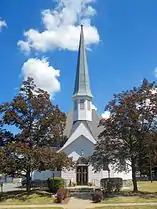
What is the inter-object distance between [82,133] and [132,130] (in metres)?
16.9

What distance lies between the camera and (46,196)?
30938 millimetres

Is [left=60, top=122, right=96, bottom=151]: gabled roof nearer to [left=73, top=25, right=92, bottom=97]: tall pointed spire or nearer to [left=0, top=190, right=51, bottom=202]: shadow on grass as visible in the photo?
[left=73, top=25, right=92, bottom=97]: tall pointed spire

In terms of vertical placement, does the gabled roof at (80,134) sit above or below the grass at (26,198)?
above

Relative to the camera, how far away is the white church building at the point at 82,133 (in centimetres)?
4650

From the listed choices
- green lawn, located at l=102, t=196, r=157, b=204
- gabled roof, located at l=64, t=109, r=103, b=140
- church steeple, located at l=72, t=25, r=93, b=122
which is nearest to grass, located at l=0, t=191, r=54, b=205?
green lawn, located at l=102, t=196, r=157, b=204

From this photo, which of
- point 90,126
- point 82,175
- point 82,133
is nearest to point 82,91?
point 90,126

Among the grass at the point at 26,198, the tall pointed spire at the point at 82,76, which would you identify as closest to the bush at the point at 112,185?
the grass at the point at 26,198

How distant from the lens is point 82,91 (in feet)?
177

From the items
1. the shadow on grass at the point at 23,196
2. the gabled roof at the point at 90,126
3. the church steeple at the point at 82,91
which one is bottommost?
the shadow on grass at the point at 23,196

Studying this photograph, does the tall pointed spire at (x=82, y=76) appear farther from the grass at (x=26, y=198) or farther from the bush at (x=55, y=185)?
the grass at (x=26, y=198)

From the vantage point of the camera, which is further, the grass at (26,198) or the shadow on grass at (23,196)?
the shadow on grass at (23,196)

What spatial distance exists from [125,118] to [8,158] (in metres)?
11.1

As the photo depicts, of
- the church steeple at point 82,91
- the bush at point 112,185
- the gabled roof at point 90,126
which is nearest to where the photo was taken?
the bush at point 112,185

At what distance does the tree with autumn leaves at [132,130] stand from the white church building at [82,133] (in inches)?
399
